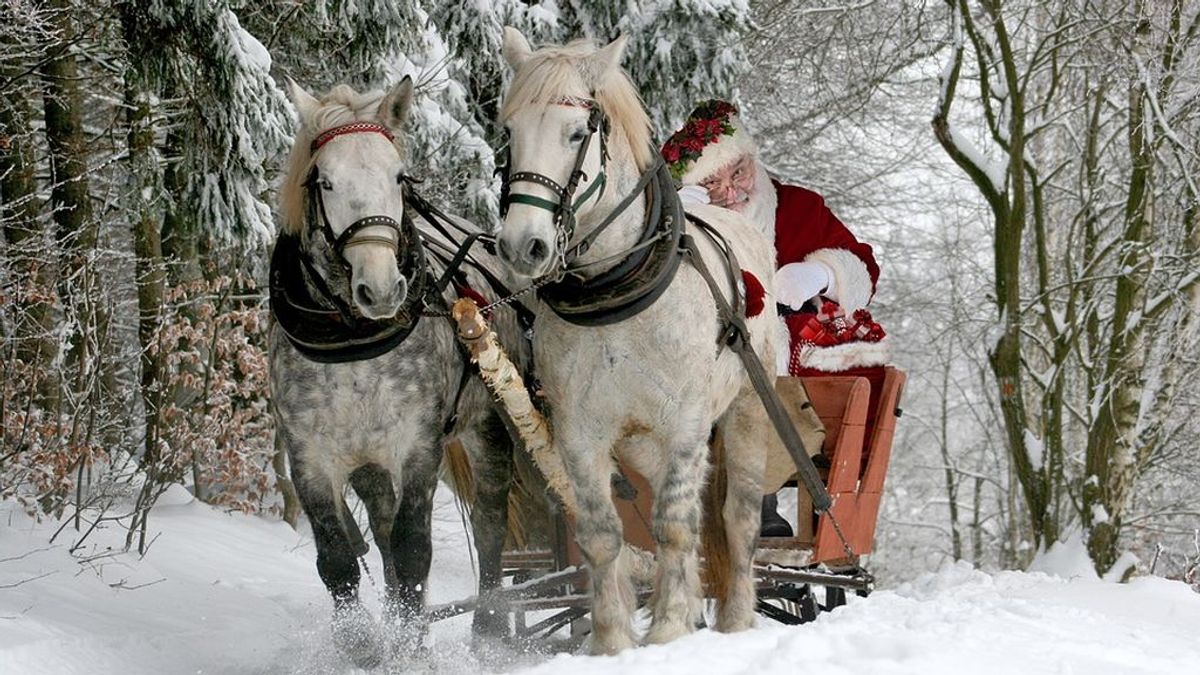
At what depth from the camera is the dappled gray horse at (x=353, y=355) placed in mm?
4398

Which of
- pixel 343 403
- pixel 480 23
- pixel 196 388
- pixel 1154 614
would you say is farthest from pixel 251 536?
pixel 1154 614

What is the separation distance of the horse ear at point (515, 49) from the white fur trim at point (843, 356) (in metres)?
2.17

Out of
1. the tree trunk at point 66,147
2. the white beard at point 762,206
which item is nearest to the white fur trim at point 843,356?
the white beard at point 762,206

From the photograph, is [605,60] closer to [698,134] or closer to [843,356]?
[698,134]

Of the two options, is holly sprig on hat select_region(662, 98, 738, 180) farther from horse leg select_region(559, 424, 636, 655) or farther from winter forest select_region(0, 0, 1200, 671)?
horse leg select_region(559, 424, 636, 655)

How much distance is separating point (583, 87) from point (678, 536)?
152cm

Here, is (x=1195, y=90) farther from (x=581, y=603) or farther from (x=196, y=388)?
(x=196, y=388)

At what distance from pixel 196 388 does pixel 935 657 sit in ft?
20.2

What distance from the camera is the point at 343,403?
15.1ft

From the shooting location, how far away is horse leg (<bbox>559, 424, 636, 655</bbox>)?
14.4ft

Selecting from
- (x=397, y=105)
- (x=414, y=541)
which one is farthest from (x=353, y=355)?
(x=397, y=105)

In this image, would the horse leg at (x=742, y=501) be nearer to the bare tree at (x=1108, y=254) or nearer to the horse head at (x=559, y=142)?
the horse head at (x=559, y=142)

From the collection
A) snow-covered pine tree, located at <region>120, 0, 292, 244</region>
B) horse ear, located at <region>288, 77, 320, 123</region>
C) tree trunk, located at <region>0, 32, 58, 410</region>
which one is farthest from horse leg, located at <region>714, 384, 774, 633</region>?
tree trunk, located at <region>0, 32, 58, 410</region>

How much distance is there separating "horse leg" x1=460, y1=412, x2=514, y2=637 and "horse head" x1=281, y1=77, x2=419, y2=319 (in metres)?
1.32
